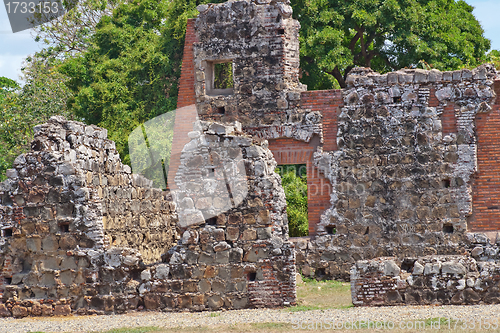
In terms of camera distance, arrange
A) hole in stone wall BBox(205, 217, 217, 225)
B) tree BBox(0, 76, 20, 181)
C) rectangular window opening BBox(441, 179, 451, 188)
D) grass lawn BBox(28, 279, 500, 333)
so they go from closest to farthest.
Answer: grass lawn BBox(28, 279, 500, 333), hole in stone wall BBox(205, 217, 217, 225), rectangular window opening BBox(441, 179, 451, 188), tree BBox(0, 76, 20, 181)

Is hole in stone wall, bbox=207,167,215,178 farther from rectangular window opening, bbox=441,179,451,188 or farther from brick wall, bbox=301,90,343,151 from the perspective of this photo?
rectangular window opening, bbox=441,179,451,188

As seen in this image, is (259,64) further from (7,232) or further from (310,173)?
(7,232)

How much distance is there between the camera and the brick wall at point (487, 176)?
40.4ft

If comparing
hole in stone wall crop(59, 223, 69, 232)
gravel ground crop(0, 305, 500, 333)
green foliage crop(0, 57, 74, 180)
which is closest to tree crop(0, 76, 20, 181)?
green foliage crop(0, 57, 74, 180)

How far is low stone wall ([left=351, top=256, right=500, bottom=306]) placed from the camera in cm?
887

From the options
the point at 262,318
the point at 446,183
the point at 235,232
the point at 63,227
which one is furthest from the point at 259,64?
the point at 262,318


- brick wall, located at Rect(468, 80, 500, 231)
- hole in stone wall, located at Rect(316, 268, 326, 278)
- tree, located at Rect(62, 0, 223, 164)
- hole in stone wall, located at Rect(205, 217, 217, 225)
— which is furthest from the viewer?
tree, located at Rect(62, 0, 223, 164)

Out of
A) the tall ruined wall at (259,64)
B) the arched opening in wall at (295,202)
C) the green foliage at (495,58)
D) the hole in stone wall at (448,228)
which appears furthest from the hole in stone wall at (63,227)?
the green foliage at (495,58)

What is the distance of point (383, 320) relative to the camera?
7.95 metres

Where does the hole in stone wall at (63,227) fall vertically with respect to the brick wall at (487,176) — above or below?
below

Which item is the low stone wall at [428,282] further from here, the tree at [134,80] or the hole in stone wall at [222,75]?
the tree at [134,80]

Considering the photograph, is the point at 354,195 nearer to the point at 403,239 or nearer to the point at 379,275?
the point at 403,239

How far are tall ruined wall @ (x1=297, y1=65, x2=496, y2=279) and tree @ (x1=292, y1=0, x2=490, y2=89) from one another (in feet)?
15.0

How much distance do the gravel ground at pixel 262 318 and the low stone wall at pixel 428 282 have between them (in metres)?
0.25
